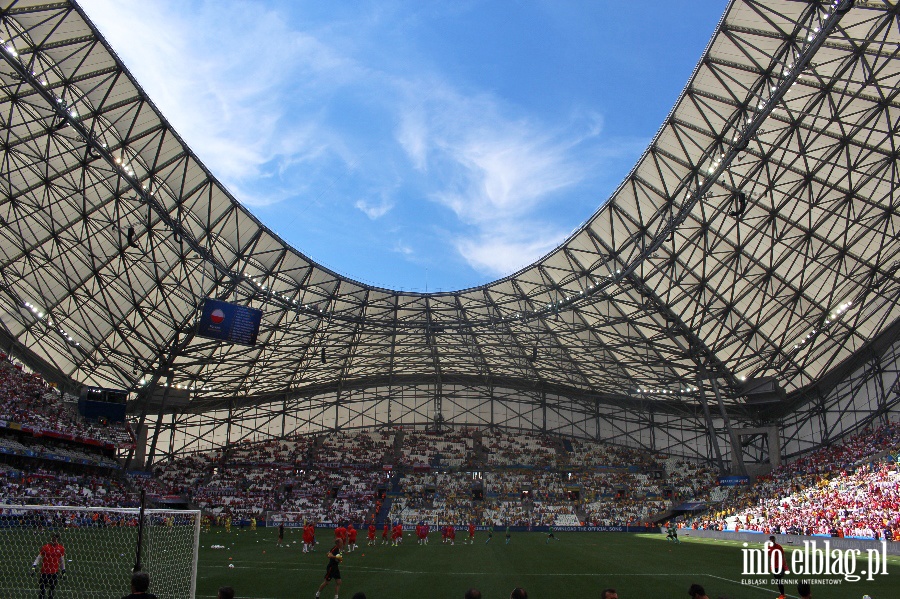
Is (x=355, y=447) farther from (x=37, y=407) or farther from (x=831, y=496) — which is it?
(x=831, y=496)

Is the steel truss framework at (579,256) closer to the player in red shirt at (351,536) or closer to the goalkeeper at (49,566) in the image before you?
the player in red shirt at (351,536)

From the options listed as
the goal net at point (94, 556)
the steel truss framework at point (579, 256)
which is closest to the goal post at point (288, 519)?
the steel truss framework at point (579, 256)

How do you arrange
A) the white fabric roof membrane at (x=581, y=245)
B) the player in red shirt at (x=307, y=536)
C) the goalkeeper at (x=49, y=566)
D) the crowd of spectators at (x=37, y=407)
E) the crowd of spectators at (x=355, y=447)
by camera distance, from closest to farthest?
1. the goalkeeper at (x=49, y=566)
2. the white fabric roof membrane at (x=581, y=245)
3. the player in red shirt at (x=307, y=536)
4. the crowd of spectators at (x=37, y=407)
5. the crowd of spectators at (x=355, y=447)

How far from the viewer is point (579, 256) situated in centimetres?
4791

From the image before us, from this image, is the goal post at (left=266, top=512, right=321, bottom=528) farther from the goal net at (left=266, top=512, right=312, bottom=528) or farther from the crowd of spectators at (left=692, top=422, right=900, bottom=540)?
the crowd of spectators at (left=692, top=422, right=900, bottom=540)

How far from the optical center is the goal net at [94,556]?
15355mm

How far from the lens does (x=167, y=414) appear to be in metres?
72.6

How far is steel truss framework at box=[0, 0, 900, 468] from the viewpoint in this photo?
102ft

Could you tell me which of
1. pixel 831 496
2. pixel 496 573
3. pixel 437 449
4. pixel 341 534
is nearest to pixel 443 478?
pixel 437 449

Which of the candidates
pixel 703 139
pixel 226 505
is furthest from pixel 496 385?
pixel 703 139

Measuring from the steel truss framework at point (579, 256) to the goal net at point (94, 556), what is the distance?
59.8ft

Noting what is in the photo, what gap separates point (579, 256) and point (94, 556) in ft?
119

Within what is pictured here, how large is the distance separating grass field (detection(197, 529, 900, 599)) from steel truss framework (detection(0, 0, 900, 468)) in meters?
20.2

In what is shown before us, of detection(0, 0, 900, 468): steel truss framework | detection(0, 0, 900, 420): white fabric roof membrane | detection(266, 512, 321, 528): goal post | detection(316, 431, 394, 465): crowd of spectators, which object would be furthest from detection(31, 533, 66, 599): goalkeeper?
detection(316, 431, 394, 465): crowd of spectators
